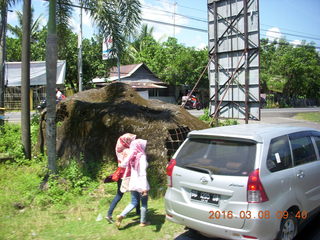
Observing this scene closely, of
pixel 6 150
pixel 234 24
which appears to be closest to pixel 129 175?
pixel 6 150

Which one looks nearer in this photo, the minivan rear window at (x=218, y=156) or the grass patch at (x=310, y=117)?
the minivan rear window at (x=218, y=156)

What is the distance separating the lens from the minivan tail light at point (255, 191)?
138 inches

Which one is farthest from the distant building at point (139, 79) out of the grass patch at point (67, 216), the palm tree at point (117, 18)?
the grass patch at point (67, 216)

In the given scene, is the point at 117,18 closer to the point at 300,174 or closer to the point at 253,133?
the point at 253,133

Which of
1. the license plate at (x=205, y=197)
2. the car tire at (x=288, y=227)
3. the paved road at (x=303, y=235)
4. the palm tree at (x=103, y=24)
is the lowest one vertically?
the paved road at (x=303, y=235)

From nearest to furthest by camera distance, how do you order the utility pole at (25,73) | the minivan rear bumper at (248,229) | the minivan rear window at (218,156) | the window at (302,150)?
the minivan rear bumper at (248,229)
the minivan rear window at (218,156)
the window at (302,150)
the utility pole at (25,73)

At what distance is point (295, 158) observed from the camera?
14.0 ft

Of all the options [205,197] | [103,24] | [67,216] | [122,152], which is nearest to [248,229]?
[205,197]

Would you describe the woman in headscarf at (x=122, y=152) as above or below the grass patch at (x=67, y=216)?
above

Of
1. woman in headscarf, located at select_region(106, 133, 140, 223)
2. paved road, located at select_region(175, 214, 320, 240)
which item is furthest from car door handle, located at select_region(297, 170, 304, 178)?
woman in headscarf, located at select_region(106, 133, 140, 223)

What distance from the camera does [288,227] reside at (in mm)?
3912

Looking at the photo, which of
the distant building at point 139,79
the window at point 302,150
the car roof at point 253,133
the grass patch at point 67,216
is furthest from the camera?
the distant building at point 139,79

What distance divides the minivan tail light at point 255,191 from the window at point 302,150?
98cm

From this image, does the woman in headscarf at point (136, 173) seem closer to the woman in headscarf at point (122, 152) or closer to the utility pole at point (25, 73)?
the woman in headscarf at point (122, 152)
